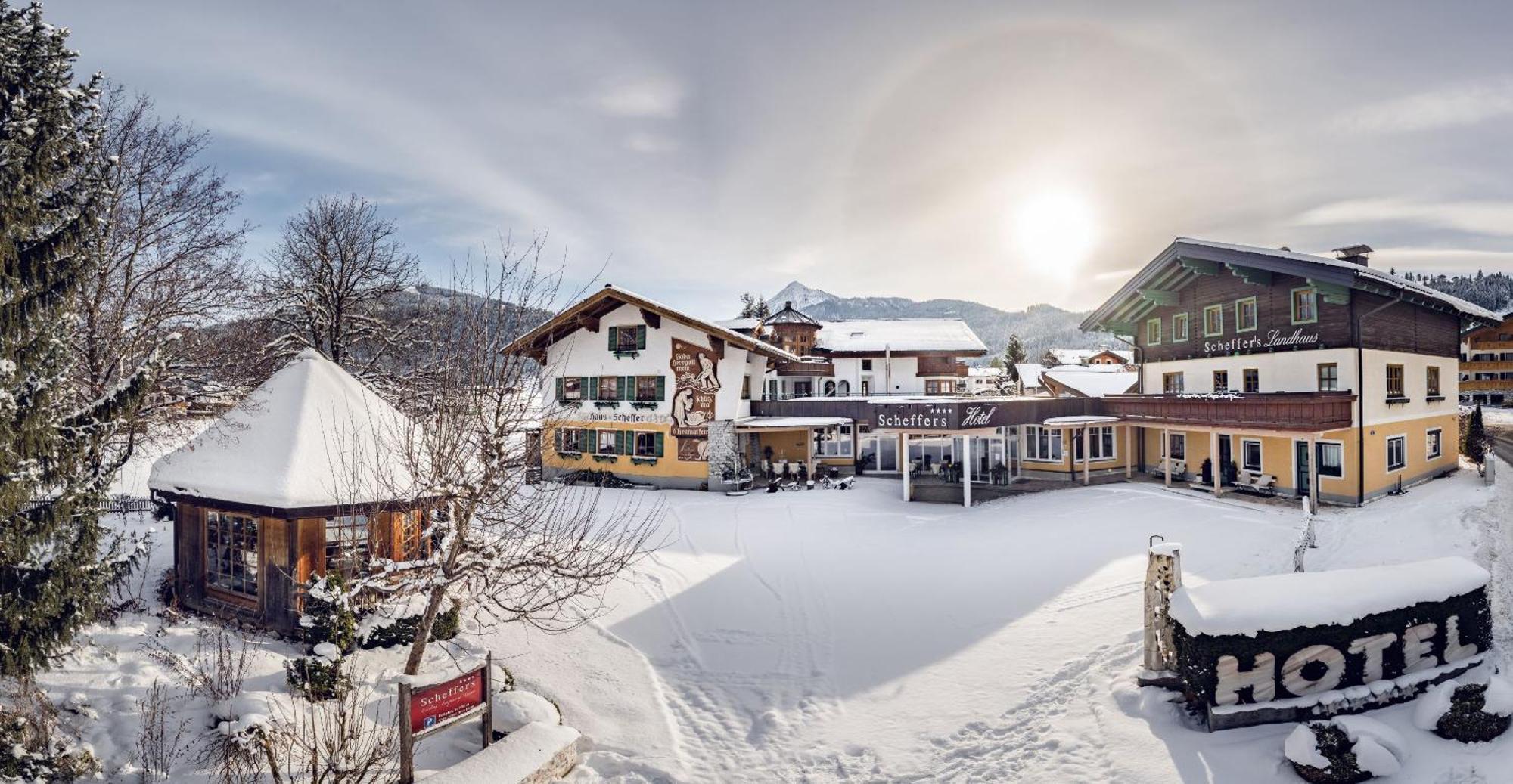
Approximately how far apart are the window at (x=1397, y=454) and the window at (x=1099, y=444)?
Answer: 830cm

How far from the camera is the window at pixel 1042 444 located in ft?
90.0

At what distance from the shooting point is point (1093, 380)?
33.1 metres

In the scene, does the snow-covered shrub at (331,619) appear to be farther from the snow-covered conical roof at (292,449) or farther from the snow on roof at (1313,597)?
the snow on roof at (1313,597)

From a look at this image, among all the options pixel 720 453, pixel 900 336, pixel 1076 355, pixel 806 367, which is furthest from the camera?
pixel 1076 355

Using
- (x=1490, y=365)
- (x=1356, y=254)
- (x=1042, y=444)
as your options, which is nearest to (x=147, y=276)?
(x=1042, y=444)

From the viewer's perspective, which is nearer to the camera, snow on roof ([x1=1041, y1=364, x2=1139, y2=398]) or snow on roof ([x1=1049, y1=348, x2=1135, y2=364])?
snow on roof ([x1=1041, y1=364, x2=1139, y2=398])

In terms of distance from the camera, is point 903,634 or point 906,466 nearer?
point 903,634

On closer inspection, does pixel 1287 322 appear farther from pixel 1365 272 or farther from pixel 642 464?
pixel 642 464

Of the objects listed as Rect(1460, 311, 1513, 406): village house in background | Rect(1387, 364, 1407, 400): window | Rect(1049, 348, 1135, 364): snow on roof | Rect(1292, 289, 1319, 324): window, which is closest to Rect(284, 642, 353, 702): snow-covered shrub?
Rect(1292, 289, 1319, 324): window

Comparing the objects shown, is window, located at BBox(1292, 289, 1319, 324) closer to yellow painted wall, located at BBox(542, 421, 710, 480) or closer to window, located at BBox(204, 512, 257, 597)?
yellow painted wall, located at BBox(542, 421, 710, 480)

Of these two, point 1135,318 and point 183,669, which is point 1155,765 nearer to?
point 183,669

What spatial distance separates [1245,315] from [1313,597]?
19.6 m

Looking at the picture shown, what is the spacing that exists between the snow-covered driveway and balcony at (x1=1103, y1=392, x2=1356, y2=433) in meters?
2.62

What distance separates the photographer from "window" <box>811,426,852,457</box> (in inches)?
1201
